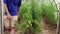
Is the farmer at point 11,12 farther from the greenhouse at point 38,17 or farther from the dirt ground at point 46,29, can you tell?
the dirt ground at point 46,29

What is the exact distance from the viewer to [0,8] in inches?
75.3

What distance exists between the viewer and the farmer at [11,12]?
2.00 meters

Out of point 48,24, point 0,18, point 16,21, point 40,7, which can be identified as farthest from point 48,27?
point 0,18

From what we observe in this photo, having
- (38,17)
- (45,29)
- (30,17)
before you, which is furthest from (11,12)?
(45,29)

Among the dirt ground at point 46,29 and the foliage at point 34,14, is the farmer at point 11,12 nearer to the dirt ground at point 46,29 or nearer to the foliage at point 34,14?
the foliage at point 34,14

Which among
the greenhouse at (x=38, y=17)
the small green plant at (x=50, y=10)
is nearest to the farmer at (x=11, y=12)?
the greenhouse at (x=38, y=17)

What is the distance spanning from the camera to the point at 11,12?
2.02 metres

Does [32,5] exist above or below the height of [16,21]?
above

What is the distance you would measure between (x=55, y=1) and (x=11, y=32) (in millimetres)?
677

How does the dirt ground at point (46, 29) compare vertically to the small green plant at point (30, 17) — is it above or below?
below

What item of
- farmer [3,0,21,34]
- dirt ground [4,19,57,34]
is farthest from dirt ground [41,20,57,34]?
farmer [3,0,21,34]

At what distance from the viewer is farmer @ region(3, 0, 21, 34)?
200 cm

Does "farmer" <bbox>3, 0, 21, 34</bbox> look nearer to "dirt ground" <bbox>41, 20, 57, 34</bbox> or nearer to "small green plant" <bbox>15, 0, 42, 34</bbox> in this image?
"small green plant" <bbox>15, 0, 42, 34</bbox>

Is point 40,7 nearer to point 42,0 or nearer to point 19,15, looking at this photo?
point 42,0
